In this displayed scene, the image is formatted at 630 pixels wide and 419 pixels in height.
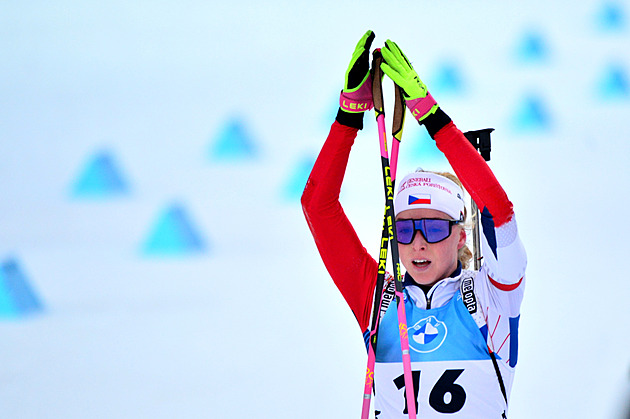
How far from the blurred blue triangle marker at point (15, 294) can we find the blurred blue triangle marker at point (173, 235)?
455 mm

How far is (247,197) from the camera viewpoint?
2777 mm

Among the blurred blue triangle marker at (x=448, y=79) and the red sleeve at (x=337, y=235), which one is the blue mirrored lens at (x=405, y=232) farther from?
the blurred blue triangle marker at (x=448, y=79)

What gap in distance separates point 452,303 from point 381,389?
0.86 feet

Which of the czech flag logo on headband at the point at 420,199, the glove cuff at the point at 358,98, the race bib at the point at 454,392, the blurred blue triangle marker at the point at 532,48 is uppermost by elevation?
the blurred blue triangle marker at the point at 532,48

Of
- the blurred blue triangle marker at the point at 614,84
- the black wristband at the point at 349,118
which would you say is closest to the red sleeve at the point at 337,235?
the black wristband at the point at 349,118

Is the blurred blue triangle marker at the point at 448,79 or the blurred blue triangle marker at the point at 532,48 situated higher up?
the blurred blue triangle marker at the point at 532,48

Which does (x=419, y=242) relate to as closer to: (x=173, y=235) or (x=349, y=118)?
(x=349, y=118)

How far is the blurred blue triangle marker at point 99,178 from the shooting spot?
2.66 m

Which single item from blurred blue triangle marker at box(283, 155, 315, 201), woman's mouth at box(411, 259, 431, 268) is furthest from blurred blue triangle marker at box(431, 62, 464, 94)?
woman's mouth at box(411, 259, 431, 268)

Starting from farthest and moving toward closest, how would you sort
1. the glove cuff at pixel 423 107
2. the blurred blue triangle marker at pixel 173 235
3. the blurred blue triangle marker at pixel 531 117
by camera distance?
the blurred blue triangle marker at pixel 531 117 < the blurred blue triangle marker at pixel 173 235 < the glove cuff at pixel 423 107

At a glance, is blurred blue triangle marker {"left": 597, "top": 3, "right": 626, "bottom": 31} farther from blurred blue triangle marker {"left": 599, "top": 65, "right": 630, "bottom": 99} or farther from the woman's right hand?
the woman's right hand

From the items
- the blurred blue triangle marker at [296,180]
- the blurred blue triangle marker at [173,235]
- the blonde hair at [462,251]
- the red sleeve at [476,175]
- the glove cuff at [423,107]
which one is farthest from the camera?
the blurred blue triangle marker at [296,180]

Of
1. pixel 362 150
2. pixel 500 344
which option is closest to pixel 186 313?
pixel 362 150

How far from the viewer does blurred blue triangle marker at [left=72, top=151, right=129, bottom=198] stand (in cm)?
266
